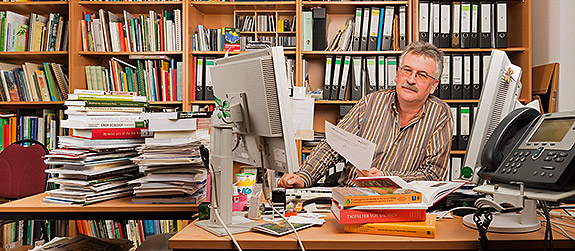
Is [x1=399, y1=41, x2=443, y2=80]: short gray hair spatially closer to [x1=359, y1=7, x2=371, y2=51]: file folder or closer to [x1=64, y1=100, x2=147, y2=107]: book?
[x1=359, y1=7, x2=371, y2=51]: file folder

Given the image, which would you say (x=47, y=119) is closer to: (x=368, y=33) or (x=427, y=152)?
(x=368, y=33)

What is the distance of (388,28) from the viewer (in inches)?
122

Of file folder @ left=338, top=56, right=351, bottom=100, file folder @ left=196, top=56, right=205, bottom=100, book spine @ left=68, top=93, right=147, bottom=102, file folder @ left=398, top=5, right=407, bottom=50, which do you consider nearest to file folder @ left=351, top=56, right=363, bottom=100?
file folder @ left=338, top=56, right=351, bottom=100

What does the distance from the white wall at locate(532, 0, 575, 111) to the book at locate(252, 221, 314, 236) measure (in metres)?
2.32

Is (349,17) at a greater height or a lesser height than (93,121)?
greater

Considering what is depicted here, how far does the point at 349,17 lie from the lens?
133 inches

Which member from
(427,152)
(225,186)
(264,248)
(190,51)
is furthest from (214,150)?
(190,51)

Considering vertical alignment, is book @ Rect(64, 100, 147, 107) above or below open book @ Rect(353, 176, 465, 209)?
above

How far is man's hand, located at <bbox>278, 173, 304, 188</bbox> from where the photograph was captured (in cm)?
168

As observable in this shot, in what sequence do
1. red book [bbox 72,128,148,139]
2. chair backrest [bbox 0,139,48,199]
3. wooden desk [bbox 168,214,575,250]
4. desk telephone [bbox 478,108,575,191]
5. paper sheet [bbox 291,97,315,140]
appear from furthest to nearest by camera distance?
1. paper sheet [bbox 291,97,315,140]
2. chair backrest [bbox 0,139,48,199]
3. red book [bbox 72,128,148,139]
4. wooden desk [bbox 168,214,575,250]
5. desk telephone [bbox 478,108,575,191]

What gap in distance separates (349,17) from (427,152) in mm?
1688

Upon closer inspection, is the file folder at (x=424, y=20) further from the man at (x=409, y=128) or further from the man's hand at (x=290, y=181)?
the man's hand at (x=290, y=181)

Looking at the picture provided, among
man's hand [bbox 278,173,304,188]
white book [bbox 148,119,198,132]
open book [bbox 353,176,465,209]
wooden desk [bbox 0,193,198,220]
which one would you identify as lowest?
wooden desk [bbox 0,193,198,220]

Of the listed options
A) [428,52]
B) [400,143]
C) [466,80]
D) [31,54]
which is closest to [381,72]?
[466,80]
